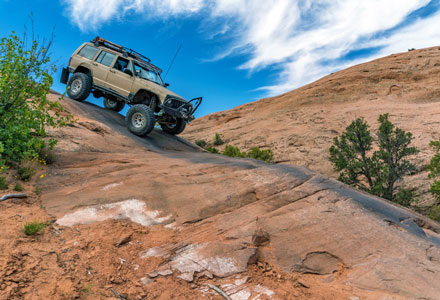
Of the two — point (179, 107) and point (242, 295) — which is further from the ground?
point (179, 107)

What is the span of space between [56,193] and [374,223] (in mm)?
6324

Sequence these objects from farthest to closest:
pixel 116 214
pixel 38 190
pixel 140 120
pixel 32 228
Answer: pixel 140 120
pixel 38 190
pixel 116 214
pixel 32 228

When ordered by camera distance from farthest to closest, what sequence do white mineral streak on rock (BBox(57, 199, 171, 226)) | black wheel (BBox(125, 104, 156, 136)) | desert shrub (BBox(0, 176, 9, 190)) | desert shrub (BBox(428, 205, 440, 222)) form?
desert shrub (BBox(428, 205, 440, 222)) < black wheel (BBox(125, 104, 156, 136)) < desert shrub (BBox(0, 176, 9, 190)) < white mineral streak on rock (BBox(57, 199, 171, 226))

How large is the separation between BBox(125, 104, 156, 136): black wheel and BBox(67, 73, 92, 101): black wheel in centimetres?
272

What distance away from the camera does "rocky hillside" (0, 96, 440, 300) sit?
4.15 meters

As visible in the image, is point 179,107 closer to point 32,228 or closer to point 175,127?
point 175,127

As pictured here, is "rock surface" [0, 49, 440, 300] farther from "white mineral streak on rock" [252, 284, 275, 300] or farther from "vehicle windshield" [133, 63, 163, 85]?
"vehicle windshield" [133, 63, 163, 85]

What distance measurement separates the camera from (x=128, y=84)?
1280 cm

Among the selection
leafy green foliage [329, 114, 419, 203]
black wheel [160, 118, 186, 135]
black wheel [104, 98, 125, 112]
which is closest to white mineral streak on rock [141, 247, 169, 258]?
black wheel [160, 118, 186, 135]

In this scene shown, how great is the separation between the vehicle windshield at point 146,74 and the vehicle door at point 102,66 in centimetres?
124

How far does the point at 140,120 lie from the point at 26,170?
5.62m

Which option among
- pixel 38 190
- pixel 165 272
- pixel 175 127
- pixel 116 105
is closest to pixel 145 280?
pixel 165 272

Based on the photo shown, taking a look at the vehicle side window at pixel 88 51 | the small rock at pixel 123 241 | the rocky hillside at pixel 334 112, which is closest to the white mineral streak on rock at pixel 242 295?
the small rock at pixel 123 241

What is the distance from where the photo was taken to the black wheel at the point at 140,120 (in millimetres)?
11906
